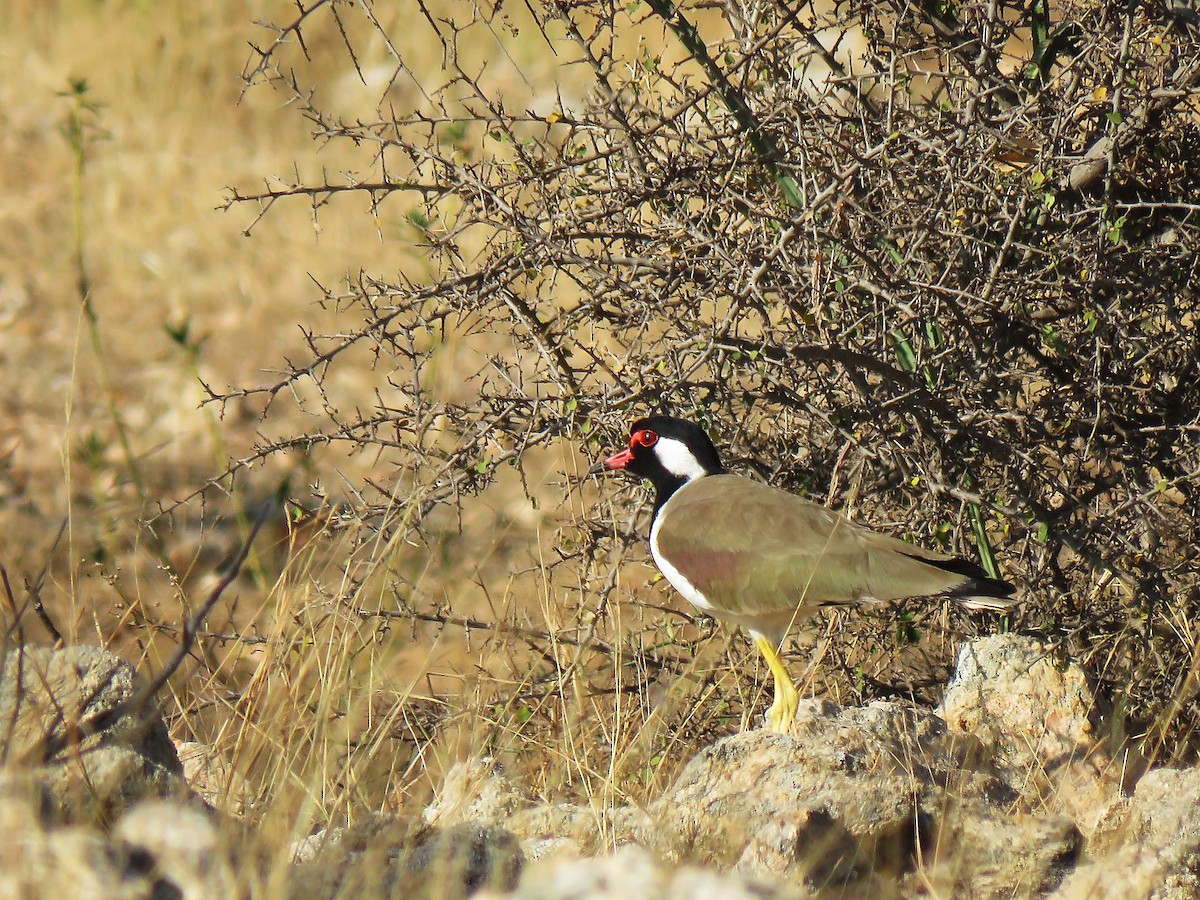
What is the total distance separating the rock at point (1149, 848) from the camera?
2930 mm

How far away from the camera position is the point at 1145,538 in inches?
179

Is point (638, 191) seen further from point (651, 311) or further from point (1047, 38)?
point (1047, 38)

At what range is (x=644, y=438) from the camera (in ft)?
15.0

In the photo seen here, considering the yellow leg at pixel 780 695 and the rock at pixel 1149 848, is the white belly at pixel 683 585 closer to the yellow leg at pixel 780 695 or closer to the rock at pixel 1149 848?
the yellow leg at pixel 780 695

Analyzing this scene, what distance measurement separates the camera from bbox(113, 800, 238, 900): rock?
2.34 m

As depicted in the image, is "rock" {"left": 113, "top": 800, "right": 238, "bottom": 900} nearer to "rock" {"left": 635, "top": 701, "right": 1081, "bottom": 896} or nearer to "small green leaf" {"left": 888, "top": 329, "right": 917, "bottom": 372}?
"rock" {"left": 635, "top": 701, "right": 1081, "bottom": 896}

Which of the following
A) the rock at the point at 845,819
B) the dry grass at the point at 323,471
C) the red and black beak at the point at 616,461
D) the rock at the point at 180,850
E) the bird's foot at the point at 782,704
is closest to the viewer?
the rock at the point at 180,850

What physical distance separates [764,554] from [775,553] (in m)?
0.03

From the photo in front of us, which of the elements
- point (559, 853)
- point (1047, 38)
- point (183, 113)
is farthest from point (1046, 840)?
point (183, 113)

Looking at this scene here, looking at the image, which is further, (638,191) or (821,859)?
(638,191)

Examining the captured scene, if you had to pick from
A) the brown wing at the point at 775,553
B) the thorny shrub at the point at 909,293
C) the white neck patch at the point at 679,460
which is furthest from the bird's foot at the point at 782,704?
the white neck patch at the point at 679,460

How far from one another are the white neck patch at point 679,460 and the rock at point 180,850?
89.2 inches

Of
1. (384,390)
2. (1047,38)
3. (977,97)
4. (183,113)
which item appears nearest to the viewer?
(977,97)

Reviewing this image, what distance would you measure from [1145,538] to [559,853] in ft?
7.78
